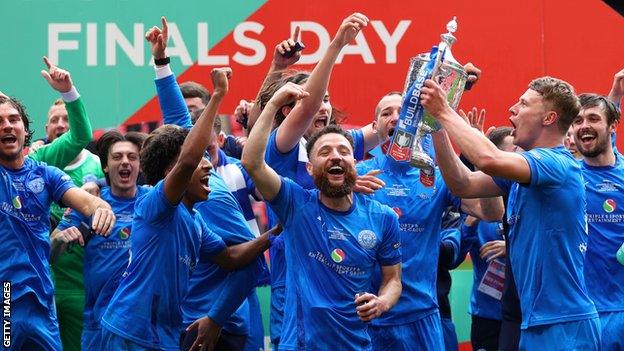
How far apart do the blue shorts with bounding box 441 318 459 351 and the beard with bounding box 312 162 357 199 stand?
212cm

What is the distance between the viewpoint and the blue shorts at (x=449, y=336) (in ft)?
27.4

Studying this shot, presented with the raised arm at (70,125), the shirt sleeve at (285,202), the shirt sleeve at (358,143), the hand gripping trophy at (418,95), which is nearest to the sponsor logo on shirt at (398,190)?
the shirt sleeve at (358,143)

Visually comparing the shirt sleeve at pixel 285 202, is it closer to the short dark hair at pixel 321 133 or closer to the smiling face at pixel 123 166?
the short dark hair at pixel 321 133

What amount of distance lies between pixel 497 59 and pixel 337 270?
12.5 ft

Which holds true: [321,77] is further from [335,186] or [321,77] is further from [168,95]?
[168,95]

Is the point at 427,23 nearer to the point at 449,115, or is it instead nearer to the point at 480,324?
the point at 480,324

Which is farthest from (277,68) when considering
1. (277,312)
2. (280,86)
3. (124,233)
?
(277,312)

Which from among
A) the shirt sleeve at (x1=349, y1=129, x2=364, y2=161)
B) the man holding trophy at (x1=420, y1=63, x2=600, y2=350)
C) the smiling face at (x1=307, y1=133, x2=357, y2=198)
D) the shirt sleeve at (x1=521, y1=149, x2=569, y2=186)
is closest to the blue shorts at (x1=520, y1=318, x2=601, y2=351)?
the man holding trophy at (x1=420, y1=63, x2=600, y2=350)

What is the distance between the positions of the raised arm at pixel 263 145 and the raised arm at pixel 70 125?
189 centimetres

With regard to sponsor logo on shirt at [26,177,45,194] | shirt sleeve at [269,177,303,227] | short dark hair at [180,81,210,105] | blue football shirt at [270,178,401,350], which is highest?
short dark hair at [180,81,210,105]

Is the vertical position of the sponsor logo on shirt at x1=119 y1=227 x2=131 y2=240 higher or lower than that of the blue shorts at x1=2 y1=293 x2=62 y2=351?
higher

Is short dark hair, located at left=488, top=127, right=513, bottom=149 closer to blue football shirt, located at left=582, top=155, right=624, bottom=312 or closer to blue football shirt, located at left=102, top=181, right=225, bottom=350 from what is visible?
blue football shirt, located at left=582, top=155, right=624, bottom=312

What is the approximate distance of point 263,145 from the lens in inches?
251

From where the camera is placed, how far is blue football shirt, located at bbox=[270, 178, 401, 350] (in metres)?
6.43
